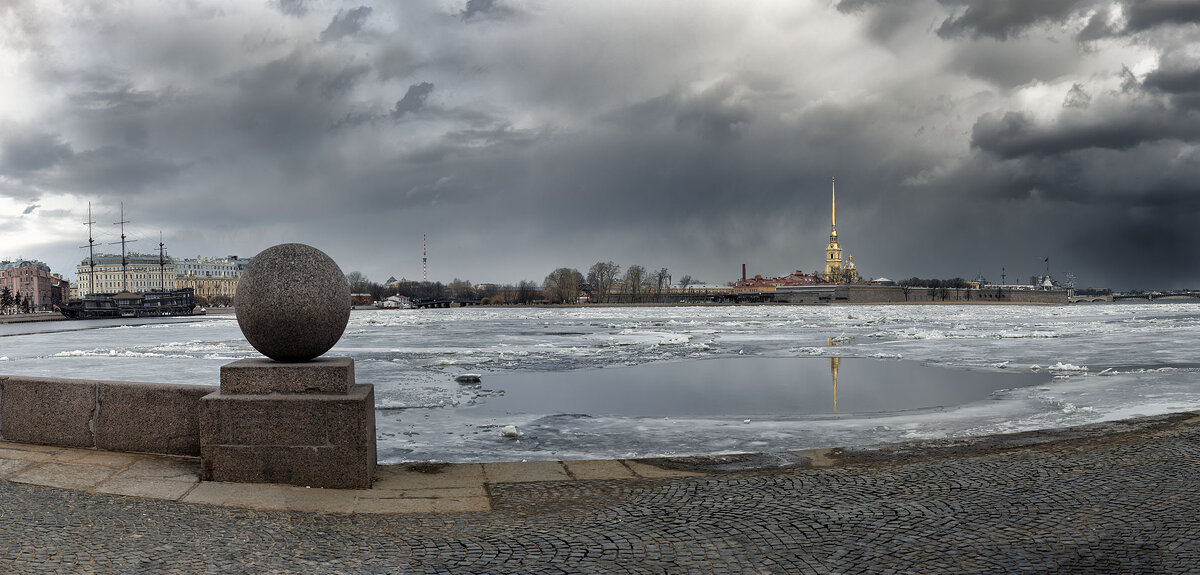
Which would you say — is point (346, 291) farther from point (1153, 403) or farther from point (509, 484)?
point (1153, 403)

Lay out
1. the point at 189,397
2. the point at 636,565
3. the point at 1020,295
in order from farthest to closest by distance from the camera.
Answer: the point at 1020,295 → the point at 189,397 → the point at 636,565

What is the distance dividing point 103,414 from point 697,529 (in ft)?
19.3

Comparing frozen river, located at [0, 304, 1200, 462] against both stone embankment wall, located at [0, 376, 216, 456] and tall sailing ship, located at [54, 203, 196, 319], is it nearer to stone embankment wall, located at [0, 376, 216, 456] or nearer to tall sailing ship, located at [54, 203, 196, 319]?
stone embankment wall, located at [0, 376, 216, 456]

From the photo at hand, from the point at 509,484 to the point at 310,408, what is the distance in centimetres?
183

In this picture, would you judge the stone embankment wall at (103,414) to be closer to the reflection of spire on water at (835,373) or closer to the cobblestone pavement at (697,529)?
the cobblestone pavement at (697,529)

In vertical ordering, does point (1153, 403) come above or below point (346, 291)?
below

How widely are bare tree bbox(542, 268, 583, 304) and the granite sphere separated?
177 m

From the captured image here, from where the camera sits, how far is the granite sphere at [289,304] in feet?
23.0

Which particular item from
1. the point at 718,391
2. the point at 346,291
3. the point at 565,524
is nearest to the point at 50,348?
the point at 718,391

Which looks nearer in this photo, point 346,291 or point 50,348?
point 346,291

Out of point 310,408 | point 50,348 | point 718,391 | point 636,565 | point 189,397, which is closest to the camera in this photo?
point 636,565

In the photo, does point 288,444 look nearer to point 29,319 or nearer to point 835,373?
point 835,373

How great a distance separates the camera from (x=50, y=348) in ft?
107

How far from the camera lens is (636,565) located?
4.88 metres
